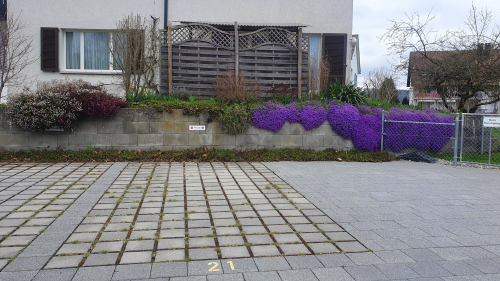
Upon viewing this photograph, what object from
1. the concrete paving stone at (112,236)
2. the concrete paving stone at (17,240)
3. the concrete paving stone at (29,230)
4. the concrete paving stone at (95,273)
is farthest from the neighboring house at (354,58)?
the concrete paving stone at (95,273)

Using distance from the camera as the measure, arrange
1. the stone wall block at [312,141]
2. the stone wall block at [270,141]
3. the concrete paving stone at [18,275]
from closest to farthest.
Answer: the concrete paving stone at [18,275]
the stone wall block at [270,141]
the stone wall block at [312,141]

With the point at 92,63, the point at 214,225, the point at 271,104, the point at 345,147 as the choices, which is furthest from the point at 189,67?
the point at 214,225

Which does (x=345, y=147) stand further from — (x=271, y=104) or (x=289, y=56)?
(x=289, y=56)

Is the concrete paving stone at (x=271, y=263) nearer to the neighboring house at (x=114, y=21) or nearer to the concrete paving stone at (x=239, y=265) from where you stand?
the concrete paving stone at (x=239, y=265)

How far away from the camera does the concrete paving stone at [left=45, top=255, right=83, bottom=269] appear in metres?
3.22

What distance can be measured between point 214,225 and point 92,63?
1067 centimetres

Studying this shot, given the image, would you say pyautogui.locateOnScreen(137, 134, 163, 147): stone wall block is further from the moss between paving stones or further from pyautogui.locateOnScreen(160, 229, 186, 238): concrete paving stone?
pyautogui.locateOnScreen(160, 229, 186, 238): concrete paving stone

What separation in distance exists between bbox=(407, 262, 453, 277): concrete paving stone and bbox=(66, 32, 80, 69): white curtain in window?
12749 mm

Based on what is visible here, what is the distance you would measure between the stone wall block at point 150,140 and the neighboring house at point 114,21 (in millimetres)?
3667

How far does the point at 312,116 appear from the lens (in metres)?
9.55

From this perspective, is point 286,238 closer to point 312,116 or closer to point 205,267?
point 205,267

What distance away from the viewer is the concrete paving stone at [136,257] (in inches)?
131

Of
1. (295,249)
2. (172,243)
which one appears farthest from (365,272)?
(172,243)

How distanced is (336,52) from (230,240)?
35.9 ft
